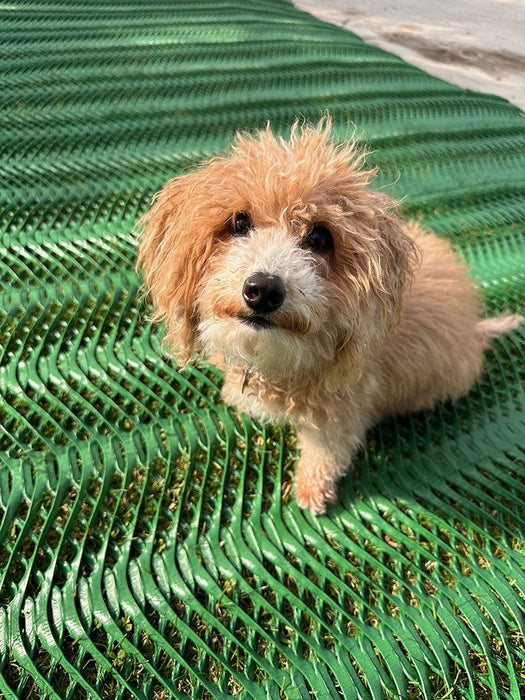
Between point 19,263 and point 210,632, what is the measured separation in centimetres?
203

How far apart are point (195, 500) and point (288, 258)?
1094mm

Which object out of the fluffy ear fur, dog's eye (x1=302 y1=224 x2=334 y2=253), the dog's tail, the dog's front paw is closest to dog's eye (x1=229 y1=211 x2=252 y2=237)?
dog's eye (x1=302 y1=224 x2=334 y2=253)

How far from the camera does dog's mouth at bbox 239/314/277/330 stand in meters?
1.43

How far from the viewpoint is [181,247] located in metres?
1.62

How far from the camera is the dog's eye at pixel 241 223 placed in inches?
63.1

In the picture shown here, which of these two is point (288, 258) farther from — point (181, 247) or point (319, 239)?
point (181, 247)

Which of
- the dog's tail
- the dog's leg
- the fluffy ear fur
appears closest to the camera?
the fluffy ear fur

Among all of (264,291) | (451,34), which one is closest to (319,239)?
(264,291)

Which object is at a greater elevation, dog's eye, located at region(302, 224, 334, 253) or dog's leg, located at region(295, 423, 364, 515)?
dog's eye, located at region(302, 224, 334, 253)

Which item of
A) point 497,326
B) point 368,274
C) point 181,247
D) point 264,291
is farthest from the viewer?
point 497,326

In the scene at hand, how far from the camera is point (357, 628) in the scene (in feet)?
5.57

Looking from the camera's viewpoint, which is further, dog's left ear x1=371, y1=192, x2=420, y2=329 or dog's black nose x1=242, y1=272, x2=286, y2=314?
dog's left ear x1=371, y1=192, x2=420, y2=329

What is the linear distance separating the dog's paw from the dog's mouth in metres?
0.82

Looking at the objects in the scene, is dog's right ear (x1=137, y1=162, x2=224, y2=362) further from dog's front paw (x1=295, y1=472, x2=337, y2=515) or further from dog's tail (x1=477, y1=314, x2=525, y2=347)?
dog's tail (x1=477, y1=314, x2=525, y2=347)
